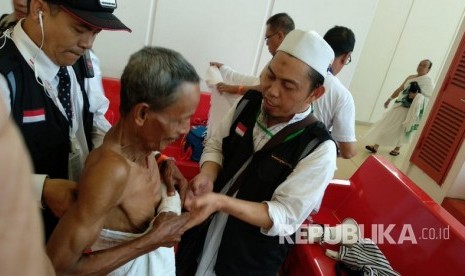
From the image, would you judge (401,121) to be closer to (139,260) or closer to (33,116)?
(139,260)

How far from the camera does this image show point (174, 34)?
323cm

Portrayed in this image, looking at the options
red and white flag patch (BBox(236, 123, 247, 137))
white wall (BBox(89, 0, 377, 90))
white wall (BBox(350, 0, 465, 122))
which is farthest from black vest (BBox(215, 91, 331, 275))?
white wall (BBox(350, 0, 465, 122))

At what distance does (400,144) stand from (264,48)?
319 cm

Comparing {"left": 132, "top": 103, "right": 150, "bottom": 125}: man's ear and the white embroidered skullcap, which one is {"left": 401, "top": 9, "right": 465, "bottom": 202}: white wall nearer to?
the white embroidered skullcap

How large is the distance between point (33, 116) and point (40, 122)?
0.03m

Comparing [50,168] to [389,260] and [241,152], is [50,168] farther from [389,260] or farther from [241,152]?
[389,260]

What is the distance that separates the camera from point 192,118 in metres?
3.01

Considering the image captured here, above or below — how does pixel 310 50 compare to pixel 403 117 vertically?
above

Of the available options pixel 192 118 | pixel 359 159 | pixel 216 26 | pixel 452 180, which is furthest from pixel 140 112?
pixel 359 159

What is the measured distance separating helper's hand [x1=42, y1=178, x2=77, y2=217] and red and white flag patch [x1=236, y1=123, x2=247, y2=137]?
2.14ft

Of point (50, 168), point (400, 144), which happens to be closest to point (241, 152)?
point (50, 168)

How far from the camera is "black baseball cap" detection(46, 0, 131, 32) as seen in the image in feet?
3.45

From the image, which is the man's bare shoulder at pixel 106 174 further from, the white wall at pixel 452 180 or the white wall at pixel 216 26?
the white wall at pixel 452 180

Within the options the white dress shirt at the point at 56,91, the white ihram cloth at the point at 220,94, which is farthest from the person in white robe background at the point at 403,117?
the white dress shirt at the point at 56,91
